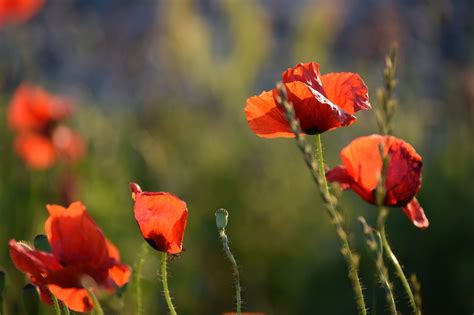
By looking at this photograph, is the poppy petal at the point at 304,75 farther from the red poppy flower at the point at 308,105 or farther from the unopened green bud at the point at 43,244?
the unopened green bud at the point at 43,244

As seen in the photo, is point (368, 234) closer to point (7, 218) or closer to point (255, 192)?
point (7, 218)

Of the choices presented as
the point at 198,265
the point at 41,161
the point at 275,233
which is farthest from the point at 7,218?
the point at 275,233

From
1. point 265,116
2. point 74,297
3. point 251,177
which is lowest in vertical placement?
point 251,177

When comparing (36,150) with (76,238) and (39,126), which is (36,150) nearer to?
(39,126)

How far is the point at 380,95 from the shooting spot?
76 centimetres

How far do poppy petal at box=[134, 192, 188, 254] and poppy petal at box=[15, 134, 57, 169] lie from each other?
5.85ft

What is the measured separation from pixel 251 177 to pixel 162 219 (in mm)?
2562

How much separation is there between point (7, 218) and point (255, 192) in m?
0.97

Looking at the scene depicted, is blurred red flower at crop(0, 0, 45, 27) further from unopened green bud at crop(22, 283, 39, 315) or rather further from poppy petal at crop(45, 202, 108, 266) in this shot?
poppy petal at crop(45, 202, 108, 266)

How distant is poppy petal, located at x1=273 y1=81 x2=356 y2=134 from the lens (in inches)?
34.7

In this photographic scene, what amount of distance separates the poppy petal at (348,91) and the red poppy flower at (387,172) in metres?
0.05

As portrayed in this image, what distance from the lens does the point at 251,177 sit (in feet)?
11.1

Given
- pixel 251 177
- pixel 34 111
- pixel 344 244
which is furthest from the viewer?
pixel 251 177

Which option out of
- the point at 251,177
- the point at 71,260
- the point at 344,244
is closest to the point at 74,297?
the point at 71,260
